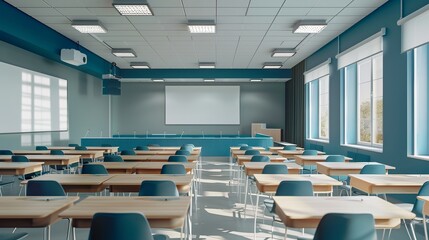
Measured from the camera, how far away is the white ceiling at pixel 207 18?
6.88 m

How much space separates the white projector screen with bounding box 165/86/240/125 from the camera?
1669 centimetres

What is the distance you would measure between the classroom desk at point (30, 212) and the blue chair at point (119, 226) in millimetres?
501

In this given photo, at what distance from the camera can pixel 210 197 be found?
21.7 feet

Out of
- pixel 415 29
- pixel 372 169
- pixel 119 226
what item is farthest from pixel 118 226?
pixel 415 29

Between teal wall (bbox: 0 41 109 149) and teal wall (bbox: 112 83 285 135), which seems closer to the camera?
teal wall (bbox: 0 41 109 149)

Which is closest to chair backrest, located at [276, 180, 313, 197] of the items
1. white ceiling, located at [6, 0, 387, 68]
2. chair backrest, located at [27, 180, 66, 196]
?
chair backrest, located at [27, 180, 66, 196]

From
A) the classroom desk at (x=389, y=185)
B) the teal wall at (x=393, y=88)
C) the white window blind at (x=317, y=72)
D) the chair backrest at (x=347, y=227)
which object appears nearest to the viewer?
the chair backrest at (x=347, y=227)

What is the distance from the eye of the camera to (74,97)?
12.0m

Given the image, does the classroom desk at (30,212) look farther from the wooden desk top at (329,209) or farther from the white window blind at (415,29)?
the white window blind at (415,29)

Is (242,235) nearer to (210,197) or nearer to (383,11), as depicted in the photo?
(210,197)

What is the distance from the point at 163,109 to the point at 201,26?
9228mm

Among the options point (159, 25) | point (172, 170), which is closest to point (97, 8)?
point (159, 25)

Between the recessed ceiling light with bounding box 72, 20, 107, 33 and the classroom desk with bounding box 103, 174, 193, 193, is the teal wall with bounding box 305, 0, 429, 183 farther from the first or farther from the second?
the recessed ceiling light with bounding box 72, 20, 107, 33

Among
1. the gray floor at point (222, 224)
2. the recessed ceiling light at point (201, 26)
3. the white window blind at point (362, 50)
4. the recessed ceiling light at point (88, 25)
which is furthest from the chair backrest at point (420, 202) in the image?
the recessed ceiling light at point (88, 25)
